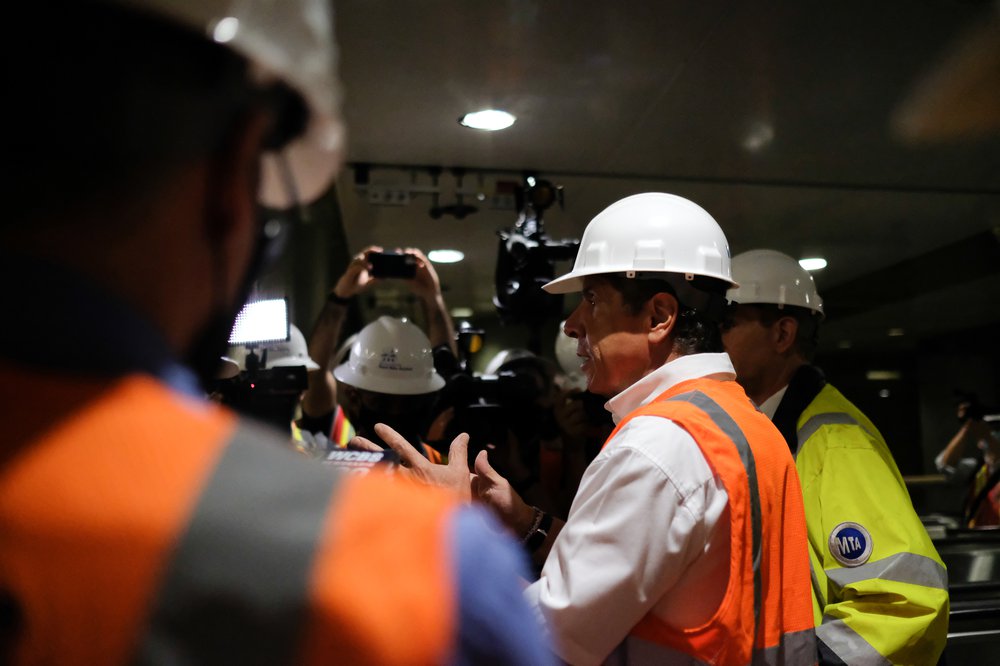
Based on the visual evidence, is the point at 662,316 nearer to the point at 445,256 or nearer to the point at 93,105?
the point at 93,105

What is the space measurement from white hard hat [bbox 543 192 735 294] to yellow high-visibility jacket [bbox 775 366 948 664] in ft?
1.93

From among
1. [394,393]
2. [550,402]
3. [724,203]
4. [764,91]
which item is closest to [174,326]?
[394,393]

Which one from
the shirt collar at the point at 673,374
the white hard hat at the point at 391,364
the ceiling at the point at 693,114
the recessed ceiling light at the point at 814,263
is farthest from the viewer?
the recessed ceiling light at the point at 814,263

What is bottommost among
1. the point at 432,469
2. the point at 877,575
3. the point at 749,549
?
the point at 877,575

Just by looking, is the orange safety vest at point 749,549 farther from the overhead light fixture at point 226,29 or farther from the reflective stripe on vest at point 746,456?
the overhead light fixture at point 226,29

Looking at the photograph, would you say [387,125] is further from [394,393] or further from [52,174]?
[52,174]

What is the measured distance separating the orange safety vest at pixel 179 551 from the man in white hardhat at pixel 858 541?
1.58 meters

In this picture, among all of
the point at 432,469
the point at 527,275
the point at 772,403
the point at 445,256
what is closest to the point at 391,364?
the point at 527,275

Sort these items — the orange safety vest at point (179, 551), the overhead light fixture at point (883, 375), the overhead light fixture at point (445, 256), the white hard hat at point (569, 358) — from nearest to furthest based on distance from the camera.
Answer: the orange safety vest at point (179, 551)
the white hard hat at point (569, 358)
the overhead light fixture at point (445, 256)
the overhead light fixture at point (883, 375)

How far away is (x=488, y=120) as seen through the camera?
436cm

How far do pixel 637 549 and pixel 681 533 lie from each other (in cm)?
8

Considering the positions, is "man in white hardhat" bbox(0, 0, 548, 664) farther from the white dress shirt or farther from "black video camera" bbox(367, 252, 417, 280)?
"black video camera" bbox(367, 252, 417, 280)

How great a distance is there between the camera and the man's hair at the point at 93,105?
0.44 metres

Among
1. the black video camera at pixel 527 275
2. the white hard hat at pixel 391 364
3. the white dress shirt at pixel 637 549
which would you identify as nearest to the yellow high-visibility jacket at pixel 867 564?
the white dress shirt at pixel 637 549
